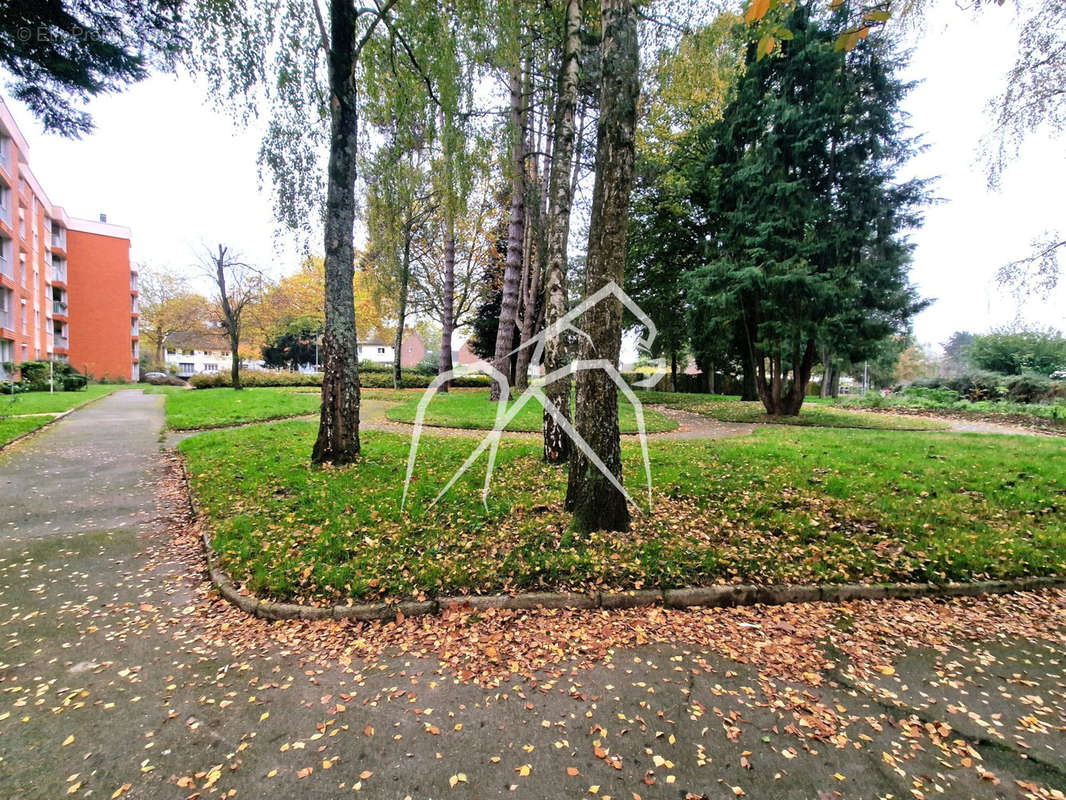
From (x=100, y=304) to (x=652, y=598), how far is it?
167ft

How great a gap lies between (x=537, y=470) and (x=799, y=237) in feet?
34.5

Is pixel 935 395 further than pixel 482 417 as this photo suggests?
Yes

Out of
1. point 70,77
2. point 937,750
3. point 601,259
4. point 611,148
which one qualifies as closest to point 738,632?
point 937,750

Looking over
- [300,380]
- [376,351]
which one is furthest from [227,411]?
[376,351]

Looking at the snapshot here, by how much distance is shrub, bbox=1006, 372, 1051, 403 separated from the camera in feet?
57.3

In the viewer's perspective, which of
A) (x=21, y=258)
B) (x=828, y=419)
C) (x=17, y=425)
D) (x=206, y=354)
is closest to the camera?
(x=17, y=425)

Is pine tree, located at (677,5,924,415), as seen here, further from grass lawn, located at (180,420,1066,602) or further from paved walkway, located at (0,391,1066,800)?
paved walkway, located at (0,391,1066,800)

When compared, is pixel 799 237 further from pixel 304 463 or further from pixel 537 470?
pixel 304 463

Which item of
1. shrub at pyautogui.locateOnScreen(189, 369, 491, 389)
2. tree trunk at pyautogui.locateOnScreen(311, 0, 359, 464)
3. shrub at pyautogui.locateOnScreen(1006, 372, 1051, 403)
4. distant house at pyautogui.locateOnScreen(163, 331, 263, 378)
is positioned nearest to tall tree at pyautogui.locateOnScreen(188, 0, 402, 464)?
tree trunk at pyautogui.locateOnScreen(311, 0, 359, 464)

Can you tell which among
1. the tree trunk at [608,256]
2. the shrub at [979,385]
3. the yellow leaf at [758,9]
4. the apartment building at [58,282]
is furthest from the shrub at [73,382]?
the shrub at [979,385]

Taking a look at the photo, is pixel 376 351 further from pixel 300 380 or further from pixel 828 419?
pixel 828 419

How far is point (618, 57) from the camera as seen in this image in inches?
162

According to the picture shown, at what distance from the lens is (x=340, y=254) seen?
644cm

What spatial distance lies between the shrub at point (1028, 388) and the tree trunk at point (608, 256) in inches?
893
